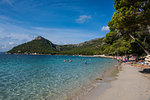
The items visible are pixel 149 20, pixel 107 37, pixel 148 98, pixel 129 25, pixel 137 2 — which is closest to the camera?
pixel 148 98

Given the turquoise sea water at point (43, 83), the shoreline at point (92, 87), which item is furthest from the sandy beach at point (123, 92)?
the turquoise sea water at point (43, 83)

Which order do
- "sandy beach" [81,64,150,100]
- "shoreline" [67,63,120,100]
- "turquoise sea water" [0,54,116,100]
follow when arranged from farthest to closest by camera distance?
"turquoise sea water" [0,54,116,100]
"shoreline" [67,63,120,100]
"sandy beach" [81,64,150,100]

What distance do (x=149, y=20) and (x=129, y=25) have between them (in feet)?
9.19

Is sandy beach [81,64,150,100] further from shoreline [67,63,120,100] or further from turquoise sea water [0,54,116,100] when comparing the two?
turquoise sea water [0,54,116,100]

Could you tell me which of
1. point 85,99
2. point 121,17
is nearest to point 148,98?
point 85,99

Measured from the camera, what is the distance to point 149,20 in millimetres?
8062

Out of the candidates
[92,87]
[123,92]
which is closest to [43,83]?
[92,87]

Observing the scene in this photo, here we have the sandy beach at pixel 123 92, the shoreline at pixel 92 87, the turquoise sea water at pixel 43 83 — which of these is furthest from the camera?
the turquoise sea water at pixel 43 83

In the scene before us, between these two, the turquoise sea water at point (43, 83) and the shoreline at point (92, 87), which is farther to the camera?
the turquoise sea water at point (43, 83)

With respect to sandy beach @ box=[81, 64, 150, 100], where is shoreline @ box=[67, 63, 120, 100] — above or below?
below

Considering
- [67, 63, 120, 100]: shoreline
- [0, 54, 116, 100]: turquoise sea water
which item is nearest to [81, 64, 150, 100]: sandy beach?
[67, 63, 120, 100]: shoreline

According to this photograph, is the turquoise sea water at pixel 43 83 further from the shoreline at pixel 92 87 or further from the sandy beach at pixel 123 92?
the sandy beach at pixel 123 92

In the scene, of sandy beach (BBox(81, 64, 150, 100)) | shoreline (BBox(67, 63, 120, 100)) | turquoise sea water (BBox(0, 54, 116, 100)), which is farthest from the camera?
turquoise sea water (BBox(0, 54, 116, 100))

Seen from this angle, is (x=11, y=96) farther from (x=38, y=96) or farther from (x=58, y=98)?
(x=58, y=98)
